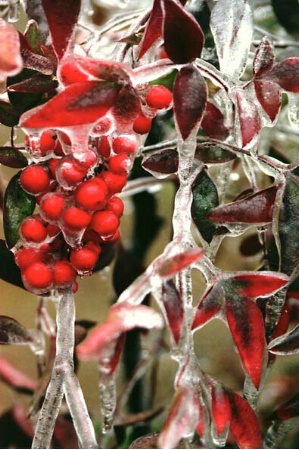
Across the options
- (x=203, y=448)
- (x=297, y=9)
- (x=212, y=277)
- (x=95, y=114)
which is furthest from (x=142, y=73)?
(x=297, y=9)

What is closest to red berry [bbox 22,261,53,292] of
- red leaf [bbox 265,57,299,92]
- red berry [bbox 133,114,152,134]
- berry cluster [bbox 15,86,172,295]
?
berry cluster [bbox 15,86,172,295]

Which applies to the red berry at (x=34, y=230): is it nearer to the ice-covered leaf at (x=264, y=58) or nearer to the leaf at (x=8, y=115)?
the leaf at (x=8, y=115)

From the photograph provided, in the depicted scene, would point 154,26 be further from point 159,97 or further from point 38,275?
point 38,275

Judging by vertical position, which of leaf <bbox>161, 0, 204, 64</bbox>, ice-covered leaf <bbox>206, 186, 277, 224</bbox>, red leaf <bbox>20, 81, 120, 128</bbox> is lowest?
ice-covered leaf <bbox>206, 186, 277, 224</bbox>

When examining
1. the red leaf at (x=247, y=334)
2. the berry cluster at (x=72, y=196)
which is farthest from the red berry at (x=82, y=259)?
the red leaf at (x=247, y=334)

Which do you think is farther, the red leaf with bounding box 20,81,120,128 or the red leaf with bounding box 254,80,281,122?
the red leaf with bounding box 254,80,281,122

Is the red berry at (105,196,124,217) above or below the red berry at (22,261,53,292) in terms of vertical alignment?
above

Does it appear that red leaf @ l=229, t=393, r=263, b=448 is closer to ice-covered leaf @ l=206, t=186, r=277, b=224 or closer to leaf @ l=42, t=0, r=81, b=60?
ice-covered leaf @ l=206, t=186, r=277, b=224
